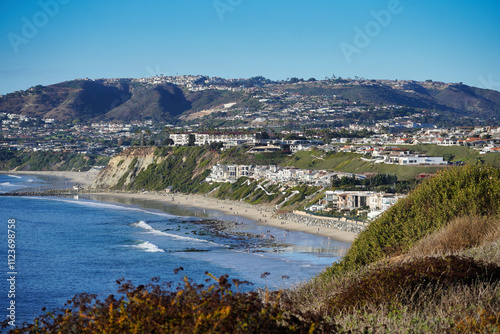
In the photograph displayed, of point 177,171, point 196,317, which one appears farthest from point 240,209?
point 196,317

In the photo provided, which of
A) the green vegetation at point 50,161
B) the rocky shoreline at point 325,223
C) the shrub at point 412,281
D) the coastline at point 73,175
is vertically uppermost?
the green vegetation at point 50,161

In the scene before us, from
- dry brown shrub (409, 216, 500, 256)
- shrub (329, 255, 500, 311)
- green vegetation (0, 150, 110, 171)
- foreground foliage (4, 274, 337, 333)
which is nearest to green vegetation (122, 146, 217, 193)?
green vegetation (0, 150, 110, 171)

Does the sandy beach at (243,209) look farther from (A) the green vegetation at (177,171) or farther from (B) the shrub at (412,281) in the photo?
(B) the shrub at (412,281)

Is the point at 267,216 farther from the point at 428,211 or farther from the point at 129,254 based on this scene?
the point at 428,211

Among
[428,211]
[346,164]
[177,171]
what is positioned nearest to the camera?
[428,211]

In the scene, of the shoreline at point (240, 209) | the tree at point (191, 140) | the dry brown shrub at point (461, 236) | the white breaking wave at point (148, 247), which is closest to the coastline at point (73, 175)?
the shoreline at point (240, 209)

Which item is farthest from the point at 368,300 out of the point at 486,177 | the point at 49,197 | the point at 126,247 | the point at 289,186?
the point at 49,197
